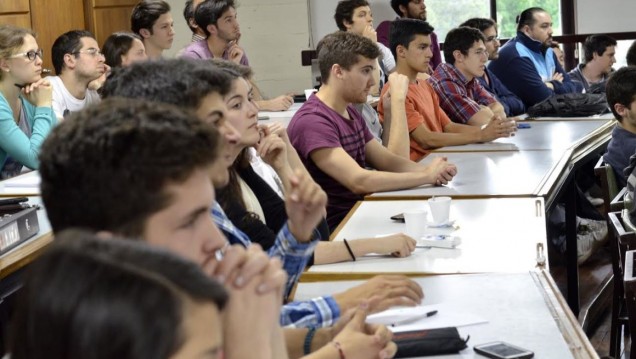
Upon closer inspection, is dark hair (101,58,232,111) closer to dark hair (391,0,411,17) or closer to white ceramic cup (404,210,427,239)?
white ceramic cup (404,210,427,239)

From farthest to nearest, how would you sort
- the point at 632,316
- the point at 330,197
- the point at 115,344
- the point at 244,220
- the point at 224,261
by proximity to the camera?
the point at 330,197 → the point at 632,316 → the point at 244,220 → the point at 224,261 → the point at 115,344

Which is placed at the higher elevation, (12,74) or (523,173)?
(12,74)

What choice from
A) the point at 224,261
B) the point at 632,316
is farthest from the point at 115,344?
the point at 632,316

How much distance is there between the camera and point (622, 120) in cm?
432

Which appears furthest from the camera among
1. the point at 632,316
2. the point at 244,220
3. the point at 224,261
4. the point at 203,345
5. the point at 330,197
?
the point at 330,197

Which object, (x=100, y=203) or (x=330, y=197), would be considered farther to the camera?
(x=330, y=197)

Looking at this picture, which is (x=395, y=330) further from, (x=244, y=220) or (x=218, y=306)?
(x=218, y=306)

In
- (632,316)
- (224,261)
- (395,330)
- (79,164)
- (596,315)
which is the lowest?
(596,315)

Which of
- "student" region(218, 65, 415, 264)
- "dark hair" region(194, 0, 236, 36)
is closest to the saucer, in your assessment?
"student" region(218, 65, 415, 264)

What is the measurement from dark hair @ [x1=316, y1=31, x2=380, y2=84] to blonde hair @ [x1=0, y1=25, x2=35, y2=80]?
150 cm

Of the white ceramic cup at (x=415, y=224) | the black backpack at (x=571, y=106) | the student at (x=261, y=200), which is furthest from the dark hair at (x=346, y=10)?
the white ceramic cup at (x=415, y=224)

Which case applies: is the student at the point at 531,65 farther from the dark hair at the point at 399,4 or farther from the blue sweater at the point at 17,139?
the blue sweater at the point at 17,139

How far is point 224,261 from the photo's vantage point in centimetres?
106

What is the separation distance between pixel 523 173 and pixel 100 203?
2900mm
